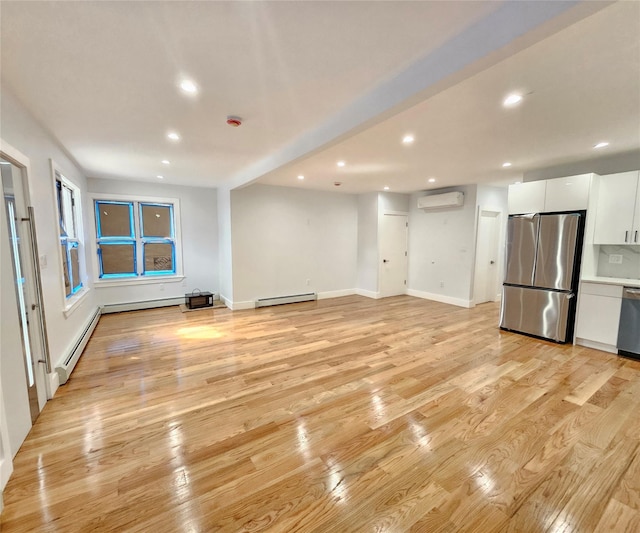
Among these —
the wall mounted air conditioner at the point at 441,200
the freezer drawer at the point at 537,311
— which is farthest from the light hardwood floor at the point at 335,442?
the wall mounted air conditioner at the point at 441,200

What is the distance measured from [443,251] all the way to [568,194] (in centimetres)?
269

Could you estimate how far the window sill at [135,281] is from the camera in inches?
207

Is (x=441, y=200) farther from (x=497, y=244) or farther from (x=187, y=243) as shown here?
(x=187, y=243)

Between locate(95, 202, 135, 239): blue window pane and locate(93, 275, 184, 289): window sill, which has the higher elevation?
locate(95, 202, 135, 239): blue window pane

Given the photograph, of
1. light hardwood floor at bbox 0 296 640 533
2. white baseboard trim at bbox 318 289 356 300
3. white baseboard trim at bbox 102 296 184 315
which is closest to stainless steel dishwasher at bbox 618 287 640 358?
light hardwood floor at bbox 0 296 640 533

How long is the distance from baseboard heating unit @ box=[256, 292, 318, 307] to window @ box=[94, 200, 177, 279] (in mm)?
1941

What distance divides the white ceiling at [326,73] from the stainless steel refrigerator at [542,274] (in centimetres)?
106

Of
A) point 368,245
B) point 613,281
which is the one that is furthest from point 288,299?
point 613,281

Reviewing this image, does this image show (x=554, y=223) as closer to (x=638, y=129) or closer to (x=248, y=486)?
(x=638, y=129)

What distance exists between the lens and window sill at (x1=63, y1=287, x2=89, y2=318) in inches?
126

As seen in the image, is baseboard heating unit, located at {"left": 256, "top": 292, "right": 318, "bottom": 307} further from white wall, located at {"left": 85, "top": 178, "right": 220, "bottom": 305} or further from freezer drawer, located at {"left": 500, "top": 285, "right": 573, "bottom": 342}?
freezer drawer, located at {"left": 500, "top": 285, "right": 573, "bottom": 342}

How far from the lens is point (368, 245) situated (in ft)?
22.6

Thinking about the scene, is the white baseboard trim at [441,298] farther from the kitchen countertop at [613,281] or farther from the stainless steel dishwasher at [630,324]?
the stainless steel dishwasher at [630,324]

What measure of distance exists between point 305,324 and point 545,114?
3859mm
